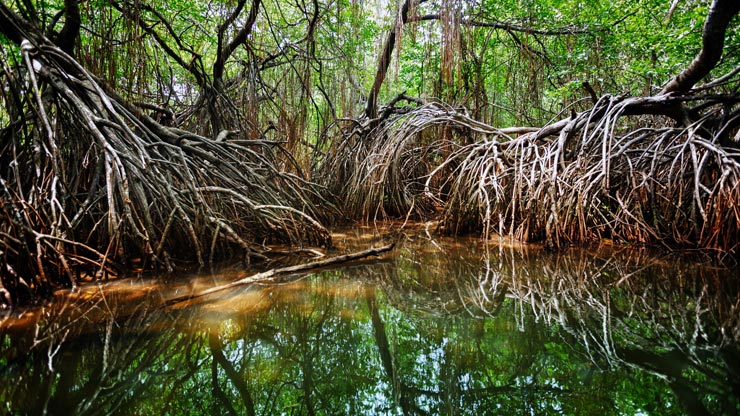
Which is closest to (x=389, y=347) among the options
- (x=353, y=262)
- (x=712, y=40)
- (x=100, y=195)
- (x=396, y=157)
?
(x=353, y=262)

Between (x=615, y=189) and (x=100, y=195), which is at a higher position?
(x=100, y=195)

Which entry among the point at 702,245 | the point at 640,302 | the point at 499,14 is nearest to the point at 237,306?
the point at 640,302

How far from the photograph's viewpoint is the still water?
1.11 metres

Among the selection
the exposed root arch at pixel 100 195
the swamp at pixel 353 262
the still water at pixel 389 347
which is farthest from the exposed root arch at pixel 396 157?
the still water at pixel 389 347

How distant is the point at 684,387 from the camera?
3.63 ft

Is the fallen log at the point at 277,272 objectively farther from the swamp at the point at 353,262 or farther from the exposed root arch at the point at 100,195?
the exposed root arch at the point at 100,195

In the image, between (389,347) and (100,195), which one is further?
(100,195)

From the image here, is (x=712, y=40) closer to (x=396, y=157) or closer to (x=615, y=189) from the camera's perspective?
(x=615, y=189)

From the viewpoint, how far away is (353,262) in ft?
9.23

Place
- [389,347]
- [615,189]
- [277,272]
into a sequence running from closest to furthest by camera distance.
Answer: [389,347]
[277,272]
[615,189]

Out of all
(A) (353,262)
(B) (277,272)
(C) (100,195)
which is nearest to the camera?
(B) (277,272)

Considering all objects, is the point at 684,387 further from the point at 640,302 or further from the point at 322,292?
the point at 322,292

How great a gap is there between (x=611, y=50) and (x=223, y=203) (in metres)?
5.53

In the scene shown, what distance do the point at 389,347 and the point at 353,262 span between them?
134 centimetres
